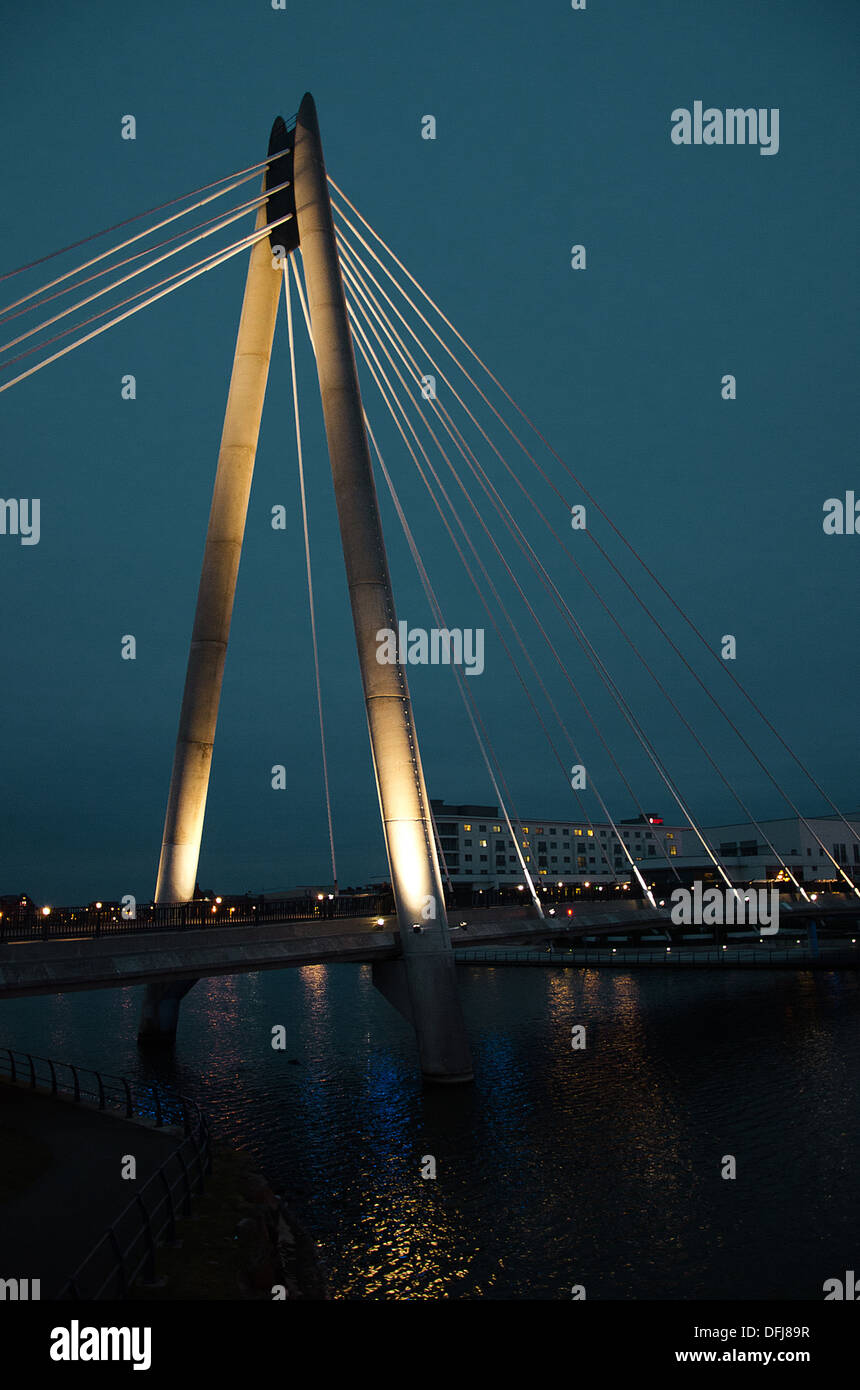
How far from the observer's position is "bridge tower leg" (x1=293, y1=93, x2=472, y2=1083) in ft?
90.6

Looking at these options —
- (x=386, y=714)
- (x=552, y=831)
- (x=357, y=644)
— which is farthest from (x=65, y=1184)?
(x=552, y=831)

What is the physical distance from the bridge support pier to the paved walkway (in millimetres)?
13961

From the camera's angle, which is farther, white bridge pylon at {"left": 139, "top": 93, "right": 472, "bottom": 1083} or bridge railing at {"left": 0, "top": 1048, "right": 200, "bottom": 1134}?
white bridge pylon at {"left": 139, "top": 93, "right": 472, "bottom": 1083}

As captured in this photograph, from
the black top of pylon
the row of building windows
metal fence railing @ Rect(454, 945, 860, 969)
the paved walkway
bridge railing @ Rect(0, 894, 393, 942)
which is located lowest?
metal fence railing @ Rect(454, 945, 860, 969)

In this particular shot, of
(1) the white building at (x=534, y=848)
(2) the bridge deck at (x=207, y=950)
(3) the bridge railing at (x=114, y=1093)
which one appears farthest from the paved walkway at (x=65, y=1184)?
(1) the white building at (x=534, y=848)

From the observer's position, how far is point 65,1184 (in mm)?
15367

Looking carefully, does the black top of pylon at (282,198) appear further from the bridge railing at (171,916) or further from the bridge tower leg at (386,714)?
the bridge railing at (171,916)

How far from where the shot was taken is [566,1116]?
25.4 m

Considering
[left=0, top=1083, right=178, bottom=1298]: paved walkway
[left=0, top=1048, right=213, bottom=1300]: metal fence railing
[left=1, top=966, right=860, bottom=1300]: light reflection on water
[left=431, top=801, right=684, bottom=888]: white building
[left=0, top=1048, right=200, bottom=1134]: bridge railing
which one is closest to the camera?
[left=0, top=1048, right=213, bottom=1300]: metal fence railing

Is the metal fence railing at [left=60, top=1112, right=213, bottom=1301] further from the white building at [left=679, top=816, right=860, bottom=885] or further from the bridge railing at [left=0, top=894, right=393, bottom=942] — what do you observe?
the white building at [left=679, top=816, right=860, bottom=885]

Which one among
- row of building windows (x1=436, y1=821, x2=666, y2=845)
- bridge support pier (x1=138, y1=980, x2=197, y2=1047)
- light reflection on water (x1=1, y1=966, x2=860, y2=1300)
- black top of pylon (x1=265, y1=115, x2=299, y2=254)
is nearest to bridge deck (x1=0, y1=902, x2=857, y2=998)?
light reflection on water (x1=1, y1=966, x2=860, y2=1300)

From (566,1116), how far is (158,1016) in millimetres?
18193

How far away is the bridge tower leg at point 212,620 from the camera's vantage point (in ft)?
115

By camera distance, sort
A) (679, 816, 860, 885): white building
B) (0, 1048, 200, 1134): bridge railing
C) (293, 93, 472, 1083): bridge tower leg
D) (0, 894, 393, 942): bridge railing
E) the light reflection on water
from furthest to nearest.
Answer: (679, 816, 860, 885): white building, (293, 93, 472, 1083): bridge tower leg, (0, 894, 393, 942): bridge railing, (0, 1048, 200, 1134): bridge railing, the light reflection on water
